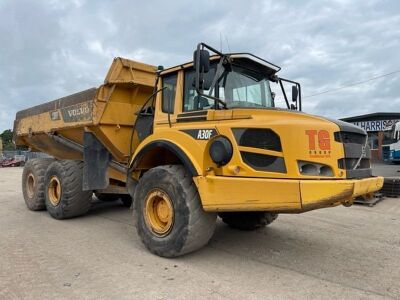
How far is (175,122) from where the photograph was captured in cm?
524

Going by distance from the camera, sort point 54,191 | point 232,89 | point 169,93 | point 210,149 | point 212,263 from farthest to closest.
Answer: point 54,191 < point 169,93 < point 232,89 < point 212,263 < point 210,149

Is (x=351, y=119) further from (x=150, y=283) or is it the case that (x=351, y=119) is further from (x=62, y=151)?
(x=150, y=283)

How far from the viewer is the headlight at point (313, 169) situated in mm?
4066

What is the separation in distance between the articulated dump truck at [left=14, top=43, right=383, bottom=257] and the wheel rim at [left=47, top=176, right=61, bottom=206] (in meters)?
0.58

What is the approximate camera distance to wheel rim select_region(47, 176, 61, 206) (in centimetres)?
769

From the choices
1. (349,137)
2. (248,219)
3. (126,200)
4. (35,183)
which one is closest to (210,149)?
(349,137)

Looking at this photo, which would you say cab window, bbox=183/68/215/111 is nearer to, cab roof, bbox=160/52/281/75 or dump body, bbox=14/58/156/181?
cab roof, bbox=160/52/281/75

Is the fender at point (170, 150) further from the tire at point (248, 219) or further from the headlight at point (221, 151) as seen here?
the tire at point (248, 219)

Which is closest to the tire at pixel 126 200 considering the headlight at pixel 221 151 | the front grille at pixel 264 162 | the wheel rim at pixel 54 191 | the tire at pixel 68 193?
the tire at pixel 68 193

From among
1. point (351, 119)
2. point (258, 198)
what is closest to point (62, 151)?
point (258, 198)

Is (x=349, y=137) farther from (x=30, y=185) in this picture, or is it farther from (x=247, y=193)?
(x=30, y=185)

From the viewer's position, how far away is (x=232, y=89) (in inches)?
194

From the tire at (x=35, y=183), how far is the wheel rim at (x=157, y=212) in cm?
405

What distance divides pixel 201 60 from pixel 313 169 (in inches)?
68.1
